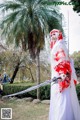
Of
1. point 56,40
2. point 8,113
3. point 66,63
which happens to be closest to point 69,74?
point 66,63

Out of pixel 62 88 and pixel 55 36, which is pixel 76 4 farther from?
pixel 62 88

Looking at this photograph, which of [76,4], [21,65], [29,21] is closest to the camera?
[76,4]

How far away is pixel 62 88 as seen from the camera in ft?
19.3

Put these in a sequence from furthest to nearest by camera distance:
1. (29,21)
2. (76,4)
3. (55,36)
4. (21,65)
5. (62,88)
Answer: (21,65)
(29,21)
(76,4)
(55,36)
(62,88)

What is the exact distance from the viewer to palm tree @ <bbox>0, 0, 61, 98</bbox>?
1499 centimetres

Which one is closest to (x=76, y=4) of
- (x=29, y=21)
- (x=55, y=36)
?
(x=55, y=36)

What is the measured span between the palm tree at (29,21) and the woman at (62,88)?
918cm

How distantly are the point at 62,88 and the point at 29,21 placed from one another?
9525 mm

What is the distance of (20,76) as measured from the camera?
83.8 ft

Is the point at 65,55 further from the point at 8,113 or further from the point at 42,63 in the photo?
the point at 42,63

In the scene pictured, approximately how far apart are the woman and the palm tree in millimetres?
9178

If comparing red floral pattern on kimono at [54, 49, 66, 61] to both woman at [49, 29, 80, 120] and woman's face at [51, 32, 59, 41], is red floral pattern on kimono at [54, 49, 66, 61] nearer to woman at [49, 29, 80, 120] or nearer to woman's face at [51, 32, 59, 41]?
woman at [49, 29, 80, 120]

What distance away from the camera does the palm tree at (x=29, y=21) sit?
14992 millimetres

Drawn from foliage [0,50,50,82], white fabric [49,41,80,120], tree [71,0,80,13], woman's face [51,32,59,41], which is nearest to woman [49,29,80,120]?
white fabric [49,41,80,120]
